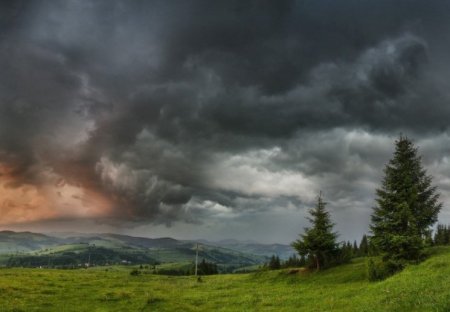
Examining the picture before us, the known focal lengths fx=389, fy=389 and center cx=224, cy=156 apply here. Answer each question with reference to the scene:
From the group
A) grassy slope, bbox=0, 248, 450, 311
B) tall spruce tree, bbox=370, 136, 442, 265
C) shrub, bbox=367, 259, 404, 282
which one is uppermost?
tall spruce tree, bbox=370, 136, 442, 265

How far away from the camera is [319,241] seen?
6031 cm

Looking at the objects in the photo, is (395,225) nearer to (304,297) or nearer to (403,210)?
(403,210)

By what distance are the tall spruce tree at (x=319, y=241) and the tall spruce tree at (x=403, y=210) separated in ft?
41.3

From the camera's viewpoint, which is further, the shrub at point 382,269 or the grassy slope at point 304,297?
the shrub at point 382,269

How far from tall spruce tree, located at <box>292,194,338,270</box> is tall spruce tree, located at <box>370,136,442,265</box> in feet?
41.3

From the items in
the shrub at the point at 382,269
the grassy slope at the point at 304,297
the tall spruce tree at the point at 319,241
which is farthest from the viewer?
the tall spruce tree at the point at 319,241

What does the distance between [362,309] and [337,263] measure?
37192 mm

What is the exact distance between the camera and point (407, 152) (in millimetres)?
53031

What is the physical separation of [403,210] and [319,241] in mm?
17637

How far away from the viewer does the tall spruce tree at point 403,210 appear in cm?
4416

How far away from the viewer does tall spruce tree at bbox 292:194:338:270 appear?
60.4m

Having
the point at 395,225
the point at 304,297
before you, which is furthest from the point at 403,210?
the point at 304,297

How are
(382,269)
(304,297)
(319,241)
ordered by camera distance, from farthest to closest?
(319,241), (382,269), (304,297)

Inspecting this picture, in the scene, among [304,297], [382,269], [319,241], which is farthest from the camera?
[319,241]
